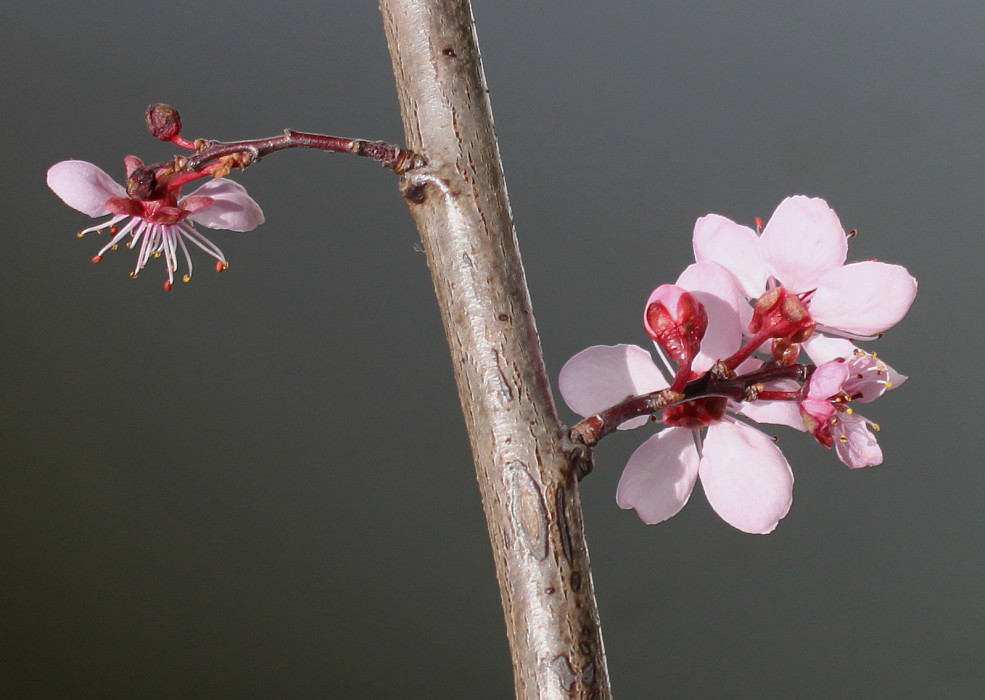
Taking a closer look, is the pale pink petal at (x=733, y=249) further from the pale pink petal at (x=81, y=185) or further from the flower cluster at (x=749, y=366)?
the pale pink petal at (x=81, y=185)

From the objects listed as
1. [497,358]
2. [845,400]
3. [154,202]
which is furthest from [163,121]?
[845,400]

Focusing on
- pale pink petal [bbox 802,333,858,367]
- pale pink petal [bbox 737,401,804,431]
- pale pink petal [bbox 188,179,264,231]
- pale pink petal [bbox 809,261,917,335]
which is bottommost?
pale pink petal [bbox 737,401,804,431]

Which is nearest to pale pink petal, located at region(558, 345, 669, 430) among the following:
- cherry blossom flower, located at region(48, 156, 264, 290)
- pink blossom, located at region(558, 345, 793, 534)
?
pink blossom, located at region(558, 345, 793, 534)

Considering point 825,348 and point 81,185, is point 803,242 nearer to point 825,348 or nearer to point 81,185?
point 825,348

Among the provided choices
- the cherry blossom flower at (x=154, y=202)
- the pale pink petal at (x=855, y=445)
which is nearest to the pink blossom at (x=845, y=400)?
the pale pink petal at (x=855, y=445)

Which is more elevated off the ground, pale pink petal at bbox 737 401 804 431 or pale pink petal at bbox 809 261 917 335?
pale pink petal at bbox 809 261 917 335

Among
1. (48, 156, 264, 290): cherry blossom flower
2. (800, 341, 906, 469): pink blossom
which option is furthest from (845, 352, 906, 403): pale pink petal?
(48, 156, 264, 290): cherry blossom flower

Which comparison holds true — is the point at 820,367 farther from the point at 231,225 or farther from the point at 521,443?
the point at 231,225

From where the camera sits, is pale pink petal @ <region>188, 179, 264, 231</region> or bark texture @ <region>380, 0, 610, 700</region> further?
pale pink petal @ <region>188, 179, 264, 231</region>

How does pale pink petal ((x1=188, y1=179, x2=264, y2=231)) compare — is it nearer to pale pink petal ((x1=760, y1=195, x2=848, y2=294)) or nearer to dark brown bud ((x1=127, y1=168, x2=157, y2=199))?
dark brown bud ((x1=127, y1=168, x2=157, y2=199))
